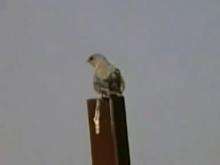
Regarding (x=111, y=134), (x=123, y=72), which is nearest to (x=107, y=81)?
(x=111, y=134)

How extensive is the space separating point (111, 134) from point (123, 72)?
590mm

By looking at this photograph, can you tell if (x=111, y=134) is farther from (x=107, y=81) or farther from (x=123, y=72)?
(x=123, y=72)

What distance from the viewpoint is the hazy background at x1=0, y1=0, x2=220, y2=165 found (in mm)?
1423

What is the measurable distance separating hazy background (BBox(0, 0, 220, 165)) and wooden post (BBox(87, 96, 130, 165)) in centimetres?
55

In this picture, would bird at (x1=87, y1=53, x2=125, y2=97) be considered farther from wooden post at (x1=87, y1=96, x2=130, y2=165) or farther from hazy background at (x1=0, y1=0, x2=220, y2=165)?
hazy background at (x1=0, y1=0, x2=220, y2=165)

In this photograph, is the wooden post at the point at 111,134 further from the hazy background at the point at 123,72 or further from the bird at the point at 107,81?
the hazy background at the point at 123,72

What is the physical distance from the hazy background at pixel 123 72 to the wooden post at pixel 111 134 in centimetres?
55

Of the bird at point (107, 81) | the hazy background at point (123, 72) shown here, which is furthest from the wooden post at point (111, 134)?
the hazy background at point (123, 72)

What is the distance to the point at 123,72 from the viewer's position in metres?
1.46

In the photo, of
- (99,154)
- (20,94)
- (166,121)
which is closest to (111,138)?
(99,154)

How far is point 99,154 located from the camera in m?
0.91

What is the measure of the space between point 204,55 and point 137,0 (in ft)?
1.01

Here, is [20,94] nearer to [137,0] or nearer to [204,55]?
[137,0]

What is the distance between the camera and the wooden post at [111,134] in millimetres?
886
